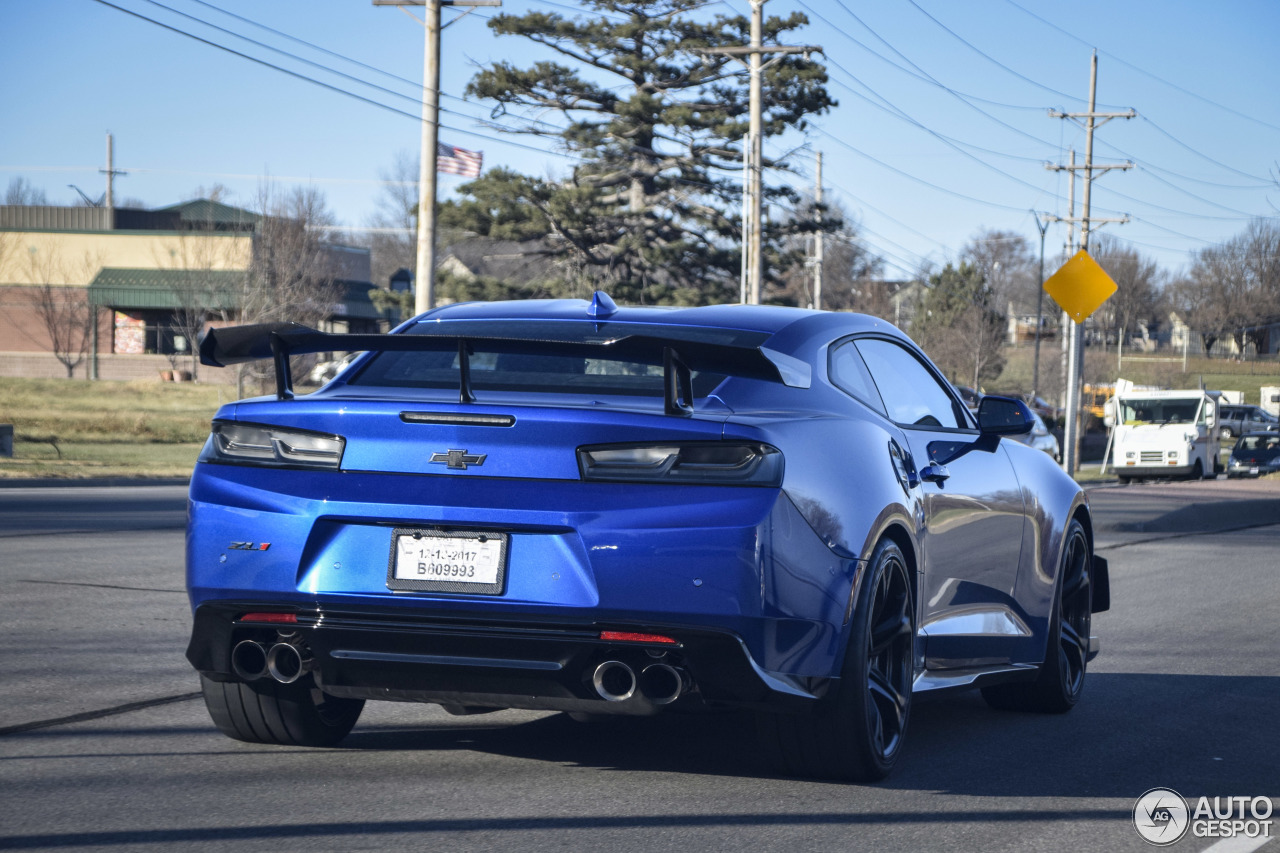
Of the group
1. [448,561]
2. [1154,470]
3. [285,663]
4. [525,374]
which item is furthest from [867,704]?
[1154,470]

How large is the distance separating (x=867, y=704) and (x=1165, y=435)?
33172 millimetres

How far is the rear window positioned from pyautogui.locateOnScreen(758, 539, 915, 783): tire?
0.86 meters

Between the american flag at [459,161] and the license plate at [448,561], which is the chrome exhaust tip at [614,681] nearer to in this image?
the license plate at [448,561]

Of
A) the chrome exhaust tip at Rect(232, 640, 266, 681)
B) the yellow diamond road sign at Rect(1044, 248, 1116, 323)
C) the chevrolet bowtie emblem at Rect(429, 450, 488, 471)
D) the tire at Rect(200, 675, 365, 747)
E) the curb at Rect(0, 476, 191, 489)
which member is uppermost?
the yellow diamond road sign at Rect(1044, 248, 1116, 323)

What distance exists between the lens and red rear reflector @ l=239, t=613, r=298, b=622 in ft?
14.3

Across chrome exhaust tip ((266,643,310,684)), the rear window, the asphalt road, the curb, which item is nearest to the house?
the curb

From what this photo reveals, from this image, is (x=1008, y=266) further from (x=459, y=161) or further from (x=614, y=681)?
(x=614, y=681)

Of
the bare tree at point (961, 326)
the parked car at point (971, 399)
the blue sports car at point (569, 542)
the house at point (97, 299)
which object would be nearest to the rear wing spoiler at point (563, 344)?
Answer: the blue sports car at point (569, 542)

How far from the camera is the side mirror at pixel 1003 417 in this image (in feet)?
20.0

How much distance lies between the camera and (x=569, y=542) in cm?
419

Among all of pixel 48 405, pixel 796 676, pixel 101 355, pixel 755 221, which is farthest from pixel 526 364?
pixel 101 355

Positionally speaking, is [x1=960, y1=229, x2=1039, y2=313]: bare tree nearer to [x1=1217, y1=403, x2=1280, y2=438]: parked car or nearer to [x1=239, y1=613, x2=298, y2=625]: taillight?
[x1=1217, y1=403, x2=1280, y2=438]: parked car

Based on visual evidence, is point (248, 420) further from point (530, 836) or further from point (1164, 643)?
point (1164, 643)

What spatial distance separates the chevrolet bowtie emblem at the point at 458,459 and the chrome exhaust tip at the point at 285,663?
72cm
